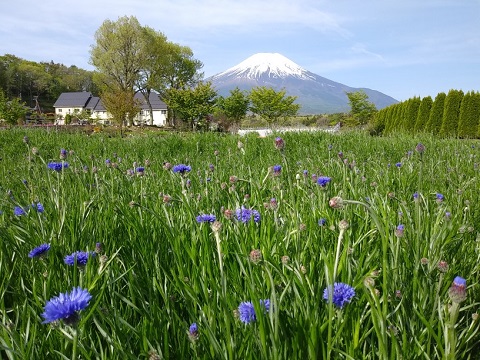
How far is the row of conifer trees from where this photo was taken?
15562mm

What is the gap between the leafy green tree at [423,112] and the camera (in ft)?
54.9

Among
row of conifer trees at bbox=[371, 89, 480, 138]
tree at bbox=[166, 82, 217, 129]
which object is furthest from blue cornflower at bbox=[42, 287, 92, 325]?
tree at bbox=[166, 82, 217, 129]

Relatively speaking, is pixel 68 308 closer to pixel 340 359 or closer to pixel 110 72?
pixel 340 359

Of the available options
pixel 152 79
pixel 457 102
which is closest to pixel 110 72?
pixel 152 79

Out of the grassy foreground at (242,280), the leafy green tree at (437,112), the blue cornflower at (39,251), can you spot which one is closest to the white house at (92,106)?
the leafy green tree at (437,112)

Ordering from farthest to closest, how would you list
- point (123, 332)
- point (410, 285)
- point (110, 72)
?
1. point (110, 72)
2. point (410, 285)
3. point (123, 332)

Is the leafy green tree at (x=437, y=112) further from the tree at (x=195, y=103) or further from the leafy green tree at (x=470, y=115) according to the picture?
the tree at (x=195, y=103)

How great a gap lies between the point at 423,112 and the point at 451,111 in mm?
1127

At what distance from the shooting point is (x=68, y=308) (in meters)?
0.68

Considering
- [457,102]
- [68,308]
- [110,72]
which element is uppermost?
[110,72]

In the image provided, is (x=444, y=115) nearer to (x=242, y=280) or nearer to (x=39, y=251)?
(x=242, y=280)

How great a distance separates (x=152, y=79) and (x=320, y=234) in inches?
2037

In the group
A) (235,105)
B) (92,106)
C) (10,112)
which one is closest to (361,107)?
(235,105)

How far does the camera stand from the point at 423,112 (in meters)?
16.8
